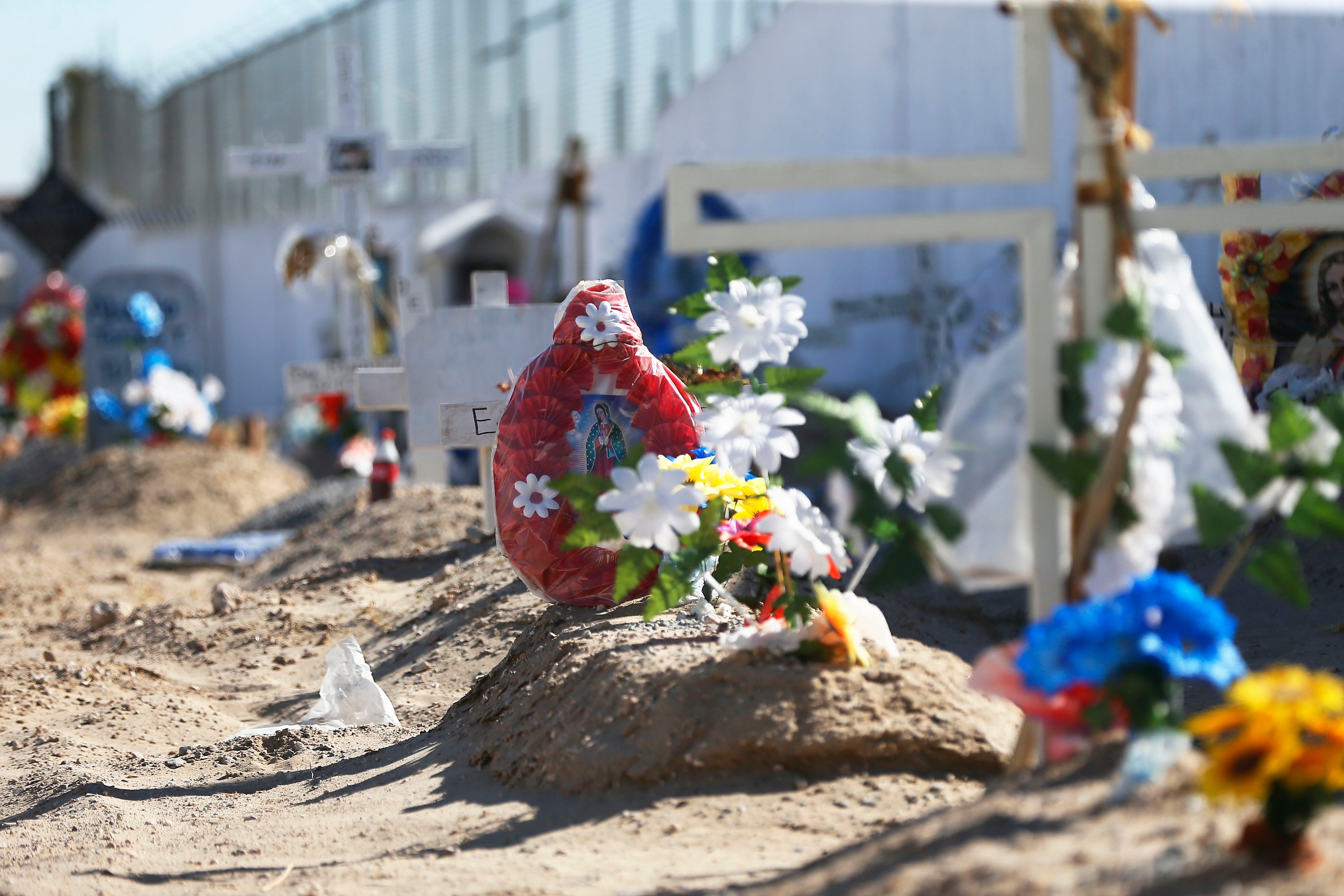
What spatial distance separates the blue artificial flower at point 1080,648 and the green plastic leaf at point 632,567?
132 centimetres

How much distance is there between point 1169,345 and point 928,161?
2.00ft

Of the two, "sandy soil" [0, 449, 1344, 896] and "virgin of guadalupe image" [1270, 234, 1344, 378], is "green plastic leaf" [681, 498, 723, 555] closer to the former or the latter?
"sandy soil" [0, 449, 1344, 896]

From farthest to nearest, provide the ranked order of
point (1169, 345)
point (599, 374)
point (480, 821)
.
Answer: point (599, 374) < point (480, 821) < point (1169, 345)

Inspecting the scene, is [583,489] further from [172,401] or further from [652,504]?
[172,401]

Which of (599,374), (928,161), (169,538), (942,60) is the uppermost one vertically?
(942,60)

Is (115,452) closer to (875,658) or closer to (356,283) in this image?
(356,283)

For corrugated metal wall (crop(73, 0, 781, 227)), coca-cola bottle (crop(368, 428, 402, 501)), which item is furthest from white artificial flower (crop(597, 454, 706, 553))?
corrugated metal wall (crop(73, 0, 781, 227))

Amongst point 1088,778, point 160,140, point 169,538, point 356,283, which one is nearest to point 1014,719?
point 1088,778

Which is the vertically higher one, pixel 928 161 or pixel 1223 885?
Answer: pixel 928 161

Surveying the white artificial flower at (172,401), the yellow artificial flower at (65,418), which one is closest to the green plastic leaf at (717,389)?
the white artificial flower at (172,401)

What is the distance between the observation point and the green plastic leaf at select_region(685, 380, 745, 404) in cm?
351

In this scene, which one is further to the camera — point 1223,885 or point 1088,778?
point 1088,778

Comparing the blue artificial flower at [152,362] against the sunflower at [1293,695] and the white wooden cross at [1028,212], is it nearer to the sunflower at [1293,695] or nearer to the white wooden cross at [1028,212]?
the white wooden cross at [1028,212]

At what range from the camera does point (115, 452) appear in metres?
12.0
